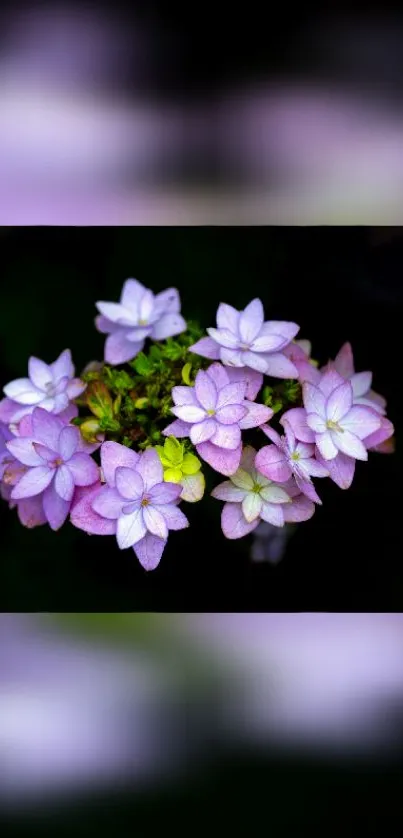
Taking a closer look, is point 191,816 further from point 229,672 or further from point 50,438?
point 50,438

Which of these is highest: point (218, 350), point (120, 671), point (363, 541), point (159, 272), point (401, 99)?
point (401, 99)

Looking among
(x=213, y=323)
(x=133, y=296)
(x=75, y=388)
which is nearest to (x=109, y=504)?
(x=75, y=388)

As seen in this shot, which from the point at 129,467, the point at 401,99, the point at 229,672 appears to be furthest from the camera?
the point at 401,99

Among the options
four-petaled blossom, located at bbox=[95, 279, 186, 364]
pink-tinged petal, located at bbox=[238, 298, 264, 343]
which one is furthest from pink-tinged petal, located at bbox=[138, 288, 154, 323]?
pink-tinged petal, located at bbox=[238, 298, 264, 343]

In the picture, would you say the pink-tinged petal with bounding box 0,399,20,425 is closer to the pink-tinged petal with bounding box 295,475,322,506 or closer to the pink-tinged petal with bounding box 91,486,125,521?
the pink-tinged petal with bounding box 91,486,125,521

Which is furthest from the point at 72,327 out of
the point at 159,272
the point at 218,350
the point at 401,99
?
the point at 401,99

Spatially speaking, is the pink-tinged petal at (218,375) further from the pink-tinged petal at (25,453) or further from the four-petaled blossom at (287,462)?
the pink-tinged petal at (25,453)

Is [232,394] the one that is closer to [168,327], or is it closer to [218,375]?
[218,375]
